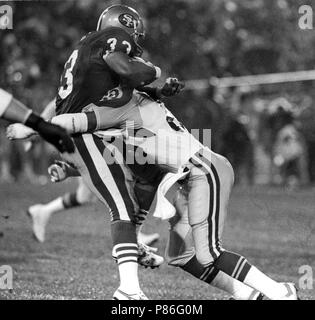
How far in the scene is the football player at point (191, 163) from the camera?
4.18 m

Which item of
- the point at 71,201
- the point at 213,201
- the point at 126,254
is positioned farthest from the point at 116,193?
the point at 71,201

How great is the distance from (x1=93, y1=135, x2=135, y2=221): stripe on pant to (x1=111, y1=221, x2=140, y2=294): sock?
8cm

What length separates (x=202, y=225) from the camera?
13.7 ft

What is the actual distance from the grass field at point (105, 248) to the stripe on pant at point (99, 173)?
0.77 meters

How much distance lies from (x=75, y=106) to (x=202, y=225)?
85 cm

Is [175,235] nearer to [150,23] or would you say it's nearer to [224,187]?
[224,187]

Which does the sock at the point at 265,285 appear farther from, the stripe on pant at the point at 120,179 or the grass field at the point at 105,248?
the grass field at the point at 105,248

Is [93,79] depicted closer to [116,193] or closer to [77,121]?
[77,121]

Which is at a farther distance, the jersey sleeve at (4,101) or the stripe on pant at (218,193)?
the stripe on pant at (218,193)

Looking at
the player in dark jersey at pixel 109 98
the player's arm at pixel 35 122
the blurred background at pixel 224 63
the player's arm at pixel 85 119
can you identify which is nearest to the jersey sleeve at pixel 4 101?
the player's arm at pixel 35 122

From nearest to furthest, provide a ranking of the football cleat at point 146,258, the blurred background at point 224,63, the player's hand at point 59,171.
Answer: the football cleat at point 146,258 → the player's hand at point 59,171 → the blurred background at point 224,63

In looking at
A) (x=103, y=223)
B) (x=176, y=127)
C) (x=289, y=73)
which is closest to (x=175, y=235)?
(x=176, y=127)

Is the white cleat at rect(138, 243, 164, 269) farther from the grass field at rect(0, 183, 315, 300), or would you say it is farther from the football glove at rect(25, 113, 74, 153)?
the football glove at rect(25, 113, 74, 153)

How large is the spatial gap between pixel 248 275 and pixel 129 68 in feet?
3.67
